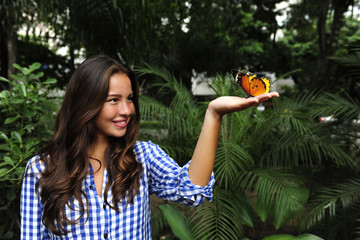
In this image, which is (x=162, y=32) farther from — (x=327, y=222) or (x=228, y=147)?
(x=327, y=222)

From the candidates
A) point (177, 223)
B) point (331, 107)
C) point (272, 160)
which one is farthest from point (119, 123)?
point (331, 107)

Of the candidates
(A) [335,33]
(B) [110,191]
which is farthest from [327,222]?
(A) [335,33]

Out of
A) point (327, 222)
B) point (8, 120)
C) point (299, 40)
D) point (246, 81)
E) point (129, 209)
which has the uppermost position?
point (299, 40)

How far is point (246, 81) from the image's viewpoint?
973mm

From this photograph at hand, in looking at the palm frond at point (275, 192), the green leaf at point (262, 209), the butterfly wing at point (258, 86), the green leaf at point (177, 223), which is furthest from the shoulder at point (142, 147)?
the green leaf at point (262, 209)

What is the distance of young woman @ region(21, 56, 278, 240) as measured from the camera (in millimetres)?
1005

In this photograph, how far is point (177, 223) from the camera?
6.52ft

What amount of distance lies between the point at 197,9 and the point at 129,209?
3444mm

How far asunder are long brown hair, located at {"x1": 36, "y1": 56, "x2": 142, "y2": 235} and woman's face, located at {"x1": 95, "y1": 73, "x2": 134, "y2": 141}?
0.02 meters

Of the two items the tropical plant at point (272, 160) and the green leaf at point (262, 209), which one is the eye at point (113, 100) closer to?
the tropical plant at point (272, 160)

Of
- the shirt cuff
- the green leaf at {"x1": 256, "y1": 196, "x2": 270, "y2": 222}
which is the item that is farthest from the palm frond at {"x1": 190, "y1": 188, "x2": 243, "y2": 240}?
the shirt cuff

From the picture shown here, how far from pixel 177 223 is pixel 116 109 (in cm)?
117

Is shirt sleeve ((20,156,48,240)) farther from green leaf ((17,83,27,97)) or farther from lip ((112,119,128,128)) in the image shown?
green leaf ((17,83,27,97))

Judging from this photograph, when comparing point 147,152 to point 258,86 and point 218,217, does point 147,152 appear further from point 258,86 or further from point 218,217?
point 218,217
